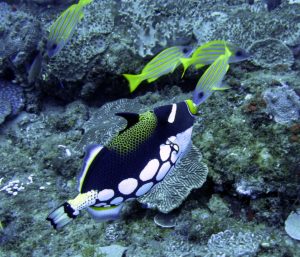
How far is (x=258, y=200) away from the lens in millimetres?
3221

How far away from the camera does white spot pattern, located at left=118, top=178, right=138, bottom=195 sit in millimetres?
1596

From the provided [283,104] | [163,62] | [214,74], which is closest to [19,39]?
[163,62]

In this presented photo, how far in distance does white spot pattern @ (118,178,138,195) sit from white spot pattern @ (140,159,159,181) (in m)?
0.05

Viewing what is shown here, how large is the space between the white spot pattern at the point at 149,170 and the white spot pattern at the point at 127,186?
50 mm

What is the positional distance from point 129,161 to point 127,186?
0.42 ft

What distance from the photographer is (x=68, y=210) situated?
5.08 ft

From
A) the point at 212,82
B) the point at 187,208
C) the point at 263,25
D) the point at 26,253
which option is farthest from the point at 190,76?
the point at 26,253

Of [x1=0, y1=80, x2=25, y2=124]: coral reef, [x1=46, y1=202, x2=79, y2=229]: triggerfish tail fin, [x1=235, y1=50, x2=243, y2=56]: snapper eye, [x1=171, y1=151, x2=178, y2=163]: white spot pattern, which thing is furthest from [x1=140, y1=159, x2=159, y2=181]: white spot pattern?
[x1=0, y1=80, x2=25, y2=124]: coral reef

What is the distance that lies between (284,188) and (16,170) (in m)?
3.77

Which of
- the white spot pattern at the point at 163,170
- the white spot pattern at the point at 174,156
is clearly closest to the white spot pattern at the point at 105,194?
the white spot pattern at the point at 163,170

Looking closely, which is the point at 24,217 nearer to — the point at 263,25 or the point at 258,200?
the point at 258,200

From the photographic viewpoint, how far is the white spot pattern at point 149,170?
1639 mm

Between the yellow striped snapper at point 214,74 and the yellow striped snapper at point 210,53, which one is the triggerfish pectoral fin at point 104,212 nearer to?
the yellow striped snapper at point 214,74

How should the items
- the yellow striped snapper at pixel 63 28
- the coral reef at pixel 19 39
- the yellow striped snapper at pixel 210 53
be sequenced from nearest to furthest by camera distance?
the yellow striped snapper at pixel 63 28
the yellow striped snapper at pixel 210 53
the coral reef at pixel 19 39
